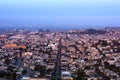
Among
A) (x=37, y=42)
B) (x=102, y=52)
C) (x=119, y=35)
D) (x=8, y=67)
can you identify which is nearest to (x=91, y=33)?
(x=119, y=35)

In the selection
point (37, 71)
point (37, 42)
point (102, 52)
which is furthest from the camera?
point (37, 42)

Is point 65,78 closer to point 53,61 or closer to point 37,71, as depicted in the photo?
point 37,71

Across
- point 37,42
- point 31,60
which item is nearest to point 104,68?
point 31,60

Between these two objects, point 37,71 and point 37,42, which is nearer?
point 37,71

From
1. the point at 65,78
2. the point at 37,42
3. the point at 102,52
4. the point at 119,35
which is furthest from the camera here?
the point at 119,35

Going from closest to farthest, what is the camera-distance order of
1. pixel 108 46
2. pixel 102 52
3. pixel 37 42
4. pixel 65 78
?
pixel 65 78 → pixel 102 52 → pixel 108 46 → pixel 37 42

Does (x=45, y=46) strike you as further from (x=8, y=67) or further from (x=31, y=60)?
(x=8, y=67)
